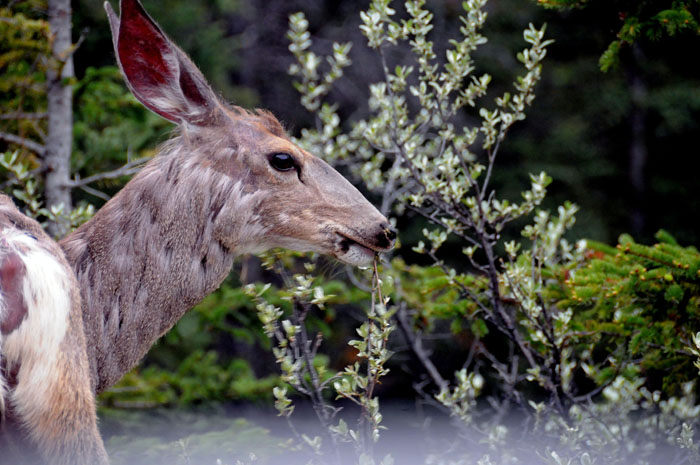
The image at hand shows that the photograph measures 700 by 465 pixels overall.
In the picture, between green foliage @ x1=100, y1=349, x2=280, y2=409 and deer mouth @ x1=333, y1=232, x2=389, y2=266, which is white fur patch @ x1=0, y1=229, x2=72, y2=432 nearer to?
deer mouth @ x1=333, y1=232, x2=389, y2=266

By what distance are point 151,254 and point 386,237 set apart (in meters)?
1.06

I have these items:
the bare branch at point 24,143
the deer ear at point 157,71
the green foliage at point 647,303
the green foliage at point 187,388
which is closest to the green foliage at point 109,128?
the bare branch at point 24,143

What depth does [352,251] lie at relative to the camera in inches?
144

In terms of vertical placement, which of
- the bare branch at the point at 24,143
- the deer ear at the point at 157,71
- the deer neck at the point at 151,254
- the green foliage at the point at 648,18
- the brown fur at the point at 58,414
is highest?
the green foliage at the point at 648,18

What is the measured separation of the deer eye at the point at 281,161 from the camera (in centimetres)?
368

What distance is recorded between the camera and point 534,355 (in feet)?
16.0

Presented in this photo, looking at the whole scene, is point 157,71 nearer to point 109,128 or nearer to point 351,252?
point 351,252

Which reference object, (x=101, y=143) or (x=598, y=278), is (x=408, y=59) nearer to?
(x=101, y=143)

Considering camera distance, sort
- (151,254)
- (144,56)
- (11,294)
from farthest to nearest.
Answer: (144,56) → (151,254) → (11,294)

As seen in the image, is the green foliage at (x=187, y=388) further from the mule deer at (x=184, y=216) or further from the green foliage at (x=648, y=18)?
the green foliage at (x=648, y=18)

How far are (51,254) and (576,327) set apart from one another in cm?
303

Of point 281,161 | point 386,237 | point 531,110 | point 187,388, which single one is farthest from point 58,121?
point 531,110

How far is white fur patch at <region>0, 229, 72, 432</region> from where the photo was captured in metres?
2.64

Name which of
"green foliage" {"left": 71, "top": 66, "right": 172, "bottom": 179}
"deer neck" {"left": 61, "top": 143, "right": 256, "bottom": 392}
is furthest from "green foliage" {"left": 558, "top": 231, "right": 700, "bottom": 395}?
"green foliage" {"left": 71, "top": 66, "right": 172, "bottom": 179}
